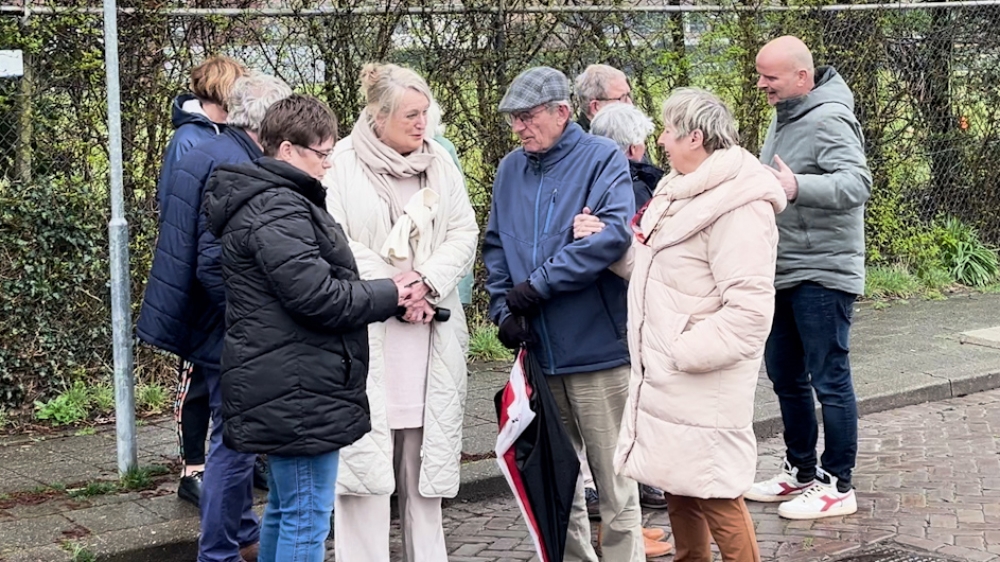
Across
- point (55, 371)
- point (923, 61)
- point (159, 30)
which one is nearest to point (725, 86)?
point (923, 61)

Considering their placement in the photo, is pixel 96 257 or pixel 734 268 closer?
pixel 734 268

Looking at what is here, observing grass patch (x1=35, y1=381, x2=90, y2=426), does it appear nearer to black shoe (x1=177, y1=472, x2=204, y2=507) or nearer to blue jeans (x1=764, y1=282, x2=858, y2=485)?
black shoe (x1=177, y1=472, x2=204, y2=507)

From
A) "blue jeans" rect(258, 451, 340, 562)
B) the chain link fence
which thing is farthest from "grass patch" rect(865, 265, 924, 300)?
"blue jeans" rect(258, 451, 340, 562)

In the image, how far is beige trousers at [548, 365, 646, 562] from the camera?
186 inches

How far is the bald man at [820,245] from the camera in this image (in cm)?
551

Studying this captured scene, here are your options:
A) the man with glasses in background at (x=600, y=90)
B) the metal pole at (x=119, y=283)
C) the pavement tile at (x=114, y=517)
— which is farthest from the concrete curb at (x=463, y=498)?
the man with glasses in background at (x=600, y=90)

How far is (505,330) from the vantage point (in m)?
4.78

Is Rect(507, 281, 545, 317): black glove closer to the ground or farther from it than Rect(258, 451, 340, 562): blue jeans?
farther from it

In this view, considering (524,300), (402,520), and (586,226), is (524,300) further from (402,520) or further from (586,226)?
(402,520)

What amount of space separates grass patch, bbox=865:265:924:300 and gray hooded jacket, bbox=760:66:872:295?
18.0ft

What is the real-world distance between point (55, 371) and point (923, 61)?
7907 millimetres

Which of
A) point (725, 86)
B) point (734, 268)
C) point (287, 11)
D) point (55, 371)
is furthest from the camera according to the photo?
point (725, 86)

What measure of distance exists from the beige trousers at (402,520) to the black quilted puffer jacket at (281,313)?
0.70 m

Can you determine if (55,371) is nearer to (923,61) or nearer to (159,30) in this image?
(159,30)
